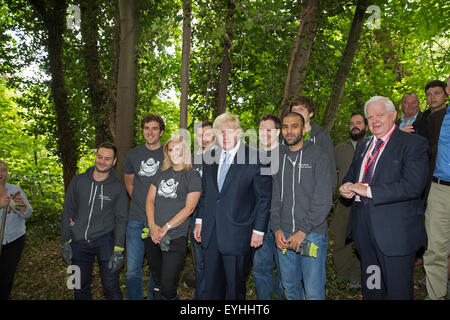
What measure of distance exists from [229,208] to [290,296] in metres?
1.08

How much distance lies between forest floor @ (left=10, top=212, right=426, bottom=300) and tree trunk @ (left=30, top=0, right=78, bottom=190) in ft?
8.96

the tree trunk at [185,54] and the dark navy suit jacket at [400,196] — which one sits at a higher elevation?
the tree trunk at [185,54]

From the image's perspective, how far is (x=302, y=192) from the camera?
3.01 meters

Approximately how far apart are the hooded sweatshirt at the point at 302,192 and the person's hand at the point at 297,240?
1.7 inches

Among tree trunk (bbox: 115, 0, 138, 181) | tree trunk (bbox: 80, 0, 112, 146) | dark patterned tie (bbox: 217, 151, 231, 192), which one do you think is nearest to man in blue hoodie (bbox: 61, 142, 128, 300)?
dark patterned tie (bbox: 217, 151, 231, 192)

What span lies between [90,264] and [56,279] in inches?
116

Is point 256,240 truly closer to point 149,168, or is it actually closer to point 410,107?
point 149,168

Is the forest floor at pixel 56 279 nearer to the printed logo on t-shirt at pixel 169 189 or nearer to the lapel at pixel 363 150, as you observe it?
the printed logo on t-shirt at pixel 169 189

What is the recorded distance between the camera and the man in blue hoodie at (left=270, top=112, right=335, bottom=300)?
292 centimetres

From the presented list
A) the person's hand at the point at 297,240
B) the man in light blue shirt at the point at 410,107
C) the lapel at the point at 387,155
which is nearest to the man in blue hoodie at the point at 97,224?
the person's hand at the point at 297,240

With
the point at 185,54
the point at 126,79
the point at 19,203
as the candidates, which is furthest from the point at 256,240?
the point at 126,79

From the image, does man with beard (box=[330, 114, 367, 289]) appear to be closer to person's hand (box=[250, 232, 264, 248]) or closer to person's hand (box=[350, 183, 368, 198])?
person's hand (box=[350, 183, 368, 198])

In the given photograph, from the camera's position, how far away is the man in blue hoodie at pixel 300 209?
292 cm

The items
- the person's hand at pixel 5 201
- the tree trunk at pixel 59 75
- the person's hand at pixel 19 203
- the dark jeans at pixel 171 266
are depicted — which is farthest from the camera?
the tree trunk at pixel 59 75
